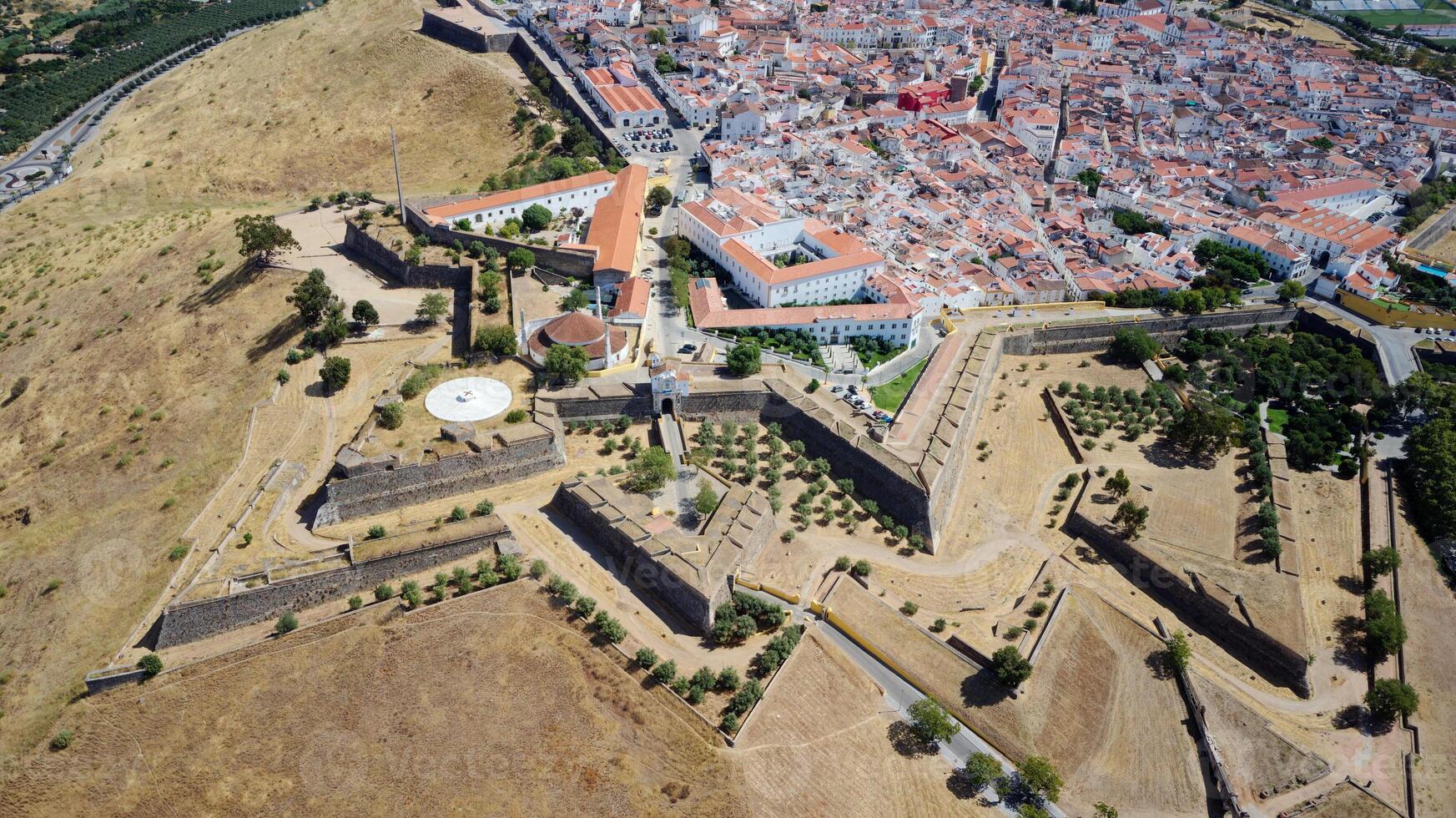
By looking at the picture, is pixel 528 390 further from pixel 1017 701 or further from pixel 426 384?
pixel 1017 701

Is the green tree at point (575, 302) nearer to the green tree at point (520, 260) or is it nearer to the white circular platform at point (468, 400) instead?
the green tree at point (520, 260)

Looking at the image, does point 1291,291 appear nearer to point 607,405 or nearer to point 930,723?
point 930,723

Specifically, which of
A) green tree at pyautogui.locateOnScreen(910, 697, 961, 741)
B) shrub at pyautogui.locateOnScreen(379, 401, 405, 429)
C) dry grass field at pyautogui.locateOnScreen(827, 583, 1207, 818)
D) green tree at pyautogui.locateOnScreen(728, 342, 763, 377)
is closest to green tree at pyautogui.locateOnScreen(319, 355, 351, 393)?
shrub at pyautogui.locateOnScreen(379, 401, 405, 429)

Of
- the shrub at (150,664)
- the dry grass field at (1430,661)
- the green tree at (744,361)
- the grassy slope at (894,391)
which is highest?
the green tree at (744,361)

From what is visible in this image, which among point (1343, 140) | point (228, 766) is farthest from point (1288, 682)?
point (1343, 140)

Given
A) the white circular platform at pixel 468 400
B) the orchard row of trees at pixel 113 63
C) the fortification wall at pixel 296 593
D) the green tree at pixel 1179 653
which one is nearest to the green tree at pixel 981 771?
the green tree at pixel 1179 653

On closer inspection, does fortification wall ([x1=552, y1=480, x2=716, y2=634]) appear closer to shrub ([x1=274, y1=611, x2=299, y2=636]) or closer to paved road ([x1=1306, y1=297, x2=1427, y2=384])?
shrub ([x1=274, y1=611, x2=299, y2=636])
